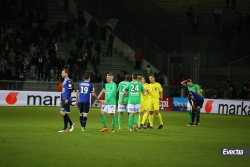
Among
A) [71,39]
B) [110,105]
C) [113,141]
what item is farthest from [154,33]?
[113,141]

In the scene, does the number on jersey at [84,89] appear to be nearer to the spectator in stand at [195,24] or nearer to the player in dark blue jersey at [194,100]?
the player in dark blue jersey at [194,100]

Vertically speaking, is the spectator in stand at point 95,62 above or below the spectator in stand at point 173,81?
above

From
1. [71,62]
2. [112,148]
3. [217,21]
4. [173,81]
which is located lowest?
[112,148]

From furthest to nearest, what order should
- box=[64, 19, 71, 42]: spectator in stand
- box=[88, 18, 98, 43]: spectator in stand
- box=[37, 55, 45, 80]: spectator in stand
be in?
box=[88, 18, 98, 43]: spectator in stand
box=[64, 19, 71, 42]: spectator in stand
box=[37, 55, 45, 80]: spectator in stand

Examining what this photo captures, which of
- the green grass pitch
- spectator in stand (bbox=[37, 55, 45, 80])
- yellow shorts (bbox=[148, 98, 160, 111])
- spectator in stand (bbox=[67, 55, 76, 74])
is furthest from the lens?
spectator in stand (bbox=[67, 55, 76, 74])

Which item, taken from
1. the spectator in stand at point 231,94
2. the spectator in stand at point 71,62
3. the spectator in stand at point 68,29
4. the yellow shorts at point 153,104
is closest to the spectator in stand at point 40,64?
the spectator in stand at point 71,62

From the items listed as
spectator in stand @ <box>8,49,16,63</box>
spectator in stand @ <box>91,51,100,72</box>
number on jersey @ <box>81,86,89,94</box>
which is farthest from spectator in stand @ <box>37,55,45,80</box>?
number on jersey @ <box>81,86,89,94</box>

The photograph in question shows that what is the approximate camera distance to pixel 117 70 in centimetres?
3903

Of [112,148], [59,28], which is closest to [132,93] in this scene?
[112,148]

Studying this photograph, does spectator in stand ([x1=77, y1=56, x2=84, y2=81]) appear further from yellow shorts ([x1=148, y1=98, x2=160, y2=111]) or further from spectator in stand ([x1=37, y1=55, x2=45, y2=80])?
yellow shorts ([x1=148, y1=98, x2=160, y2=111])

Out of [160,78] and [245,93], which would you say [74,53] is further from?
[245,93]

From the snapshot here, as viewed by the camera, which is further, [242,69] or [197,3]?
[197,3]

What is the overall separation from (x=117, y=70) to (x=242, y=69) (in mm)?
11518

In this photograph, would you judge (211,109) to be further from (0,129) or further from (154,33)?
(0,129)
